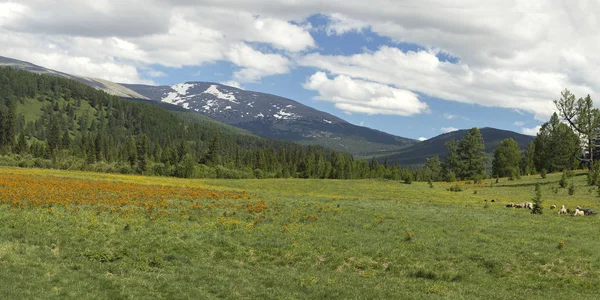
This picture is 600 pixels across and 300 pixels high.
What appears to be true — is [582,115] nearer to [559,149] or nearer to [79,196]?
[559,149]

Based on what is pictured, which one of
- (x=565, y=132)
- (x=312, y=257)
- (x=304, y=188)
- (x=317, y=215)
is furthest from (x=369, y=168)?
(x=312, y=257)

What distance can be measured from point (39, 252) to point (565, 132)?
373 feet

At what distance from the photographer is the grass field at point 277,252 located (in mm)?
17141

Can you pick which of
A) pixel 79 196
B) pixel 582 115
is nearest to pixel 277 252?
pixel 79 196

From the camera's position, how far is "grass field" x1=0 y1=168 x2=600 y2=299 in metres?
17.1

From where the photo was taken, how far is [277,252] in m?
24.3

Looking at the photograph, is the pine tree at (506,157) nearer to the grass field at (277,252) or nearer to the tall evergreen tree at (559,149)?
the tall evergreen tree at (559,149)

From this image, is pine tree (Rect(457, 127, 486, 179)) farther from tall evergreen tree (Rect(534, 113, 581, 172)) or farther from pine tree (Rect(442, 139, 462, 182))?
tall evergreen tree (Rect(534, 113, 581, 172))

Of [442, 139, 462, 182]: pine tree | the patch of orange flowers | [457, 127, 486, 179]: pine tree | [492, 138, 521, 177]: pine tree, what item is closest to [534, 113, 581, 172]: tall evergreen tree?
[492, 138, 521, 177]: pine tree

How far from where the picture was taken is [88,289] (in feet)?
52.0

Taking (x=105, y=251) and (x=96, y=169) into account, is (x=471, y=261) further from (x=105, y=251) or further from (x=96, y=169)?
(x=96, y=169)

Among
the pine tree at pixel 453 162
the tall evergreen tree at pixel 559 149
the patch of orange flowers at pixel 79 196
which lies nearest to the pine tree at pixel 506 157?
the tall evergreen tree at pixel 559 149

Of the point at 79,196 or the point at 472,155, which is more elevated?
the point at 472,155

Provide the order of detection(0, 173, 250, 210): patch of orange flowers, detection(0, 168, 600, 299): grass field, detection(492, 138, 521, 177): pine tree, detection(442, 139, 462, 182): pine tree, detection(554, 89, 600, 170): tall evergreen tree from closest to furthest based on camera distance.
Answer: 1. detection(0, 168, 600, 299): grass field
2. detection(0, 173, 250, 210): patch of orange flowers
3. detection(554, 89, 600, 170): tall evergreen tree
4. detection(492, 138, 521, 177): pine tree
5. detection(442, 139, 462, 182): pine tree
